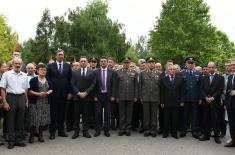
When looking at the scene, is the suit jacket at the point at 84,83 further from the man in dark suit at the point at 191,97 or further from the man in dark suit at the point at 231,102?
the man in dark suit at the point at 231,102

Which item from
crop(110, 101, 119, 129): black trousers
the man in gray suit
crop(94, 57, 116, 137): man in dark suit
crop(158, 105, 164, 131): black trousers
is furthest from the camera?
crop(110, 101, 119, 129): black trousers

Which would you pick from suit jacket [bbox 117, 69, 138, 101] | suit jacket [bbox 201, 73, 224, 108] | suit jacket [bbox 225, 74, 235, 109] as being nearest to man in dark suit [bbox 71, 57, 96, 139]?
suit jacket [bbox 117, 69, 138, 101]

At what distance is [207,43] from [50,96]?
33.2 meters

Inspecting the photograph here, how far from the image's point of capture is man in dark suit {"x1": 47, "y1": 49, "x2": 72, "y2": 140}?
11500mm

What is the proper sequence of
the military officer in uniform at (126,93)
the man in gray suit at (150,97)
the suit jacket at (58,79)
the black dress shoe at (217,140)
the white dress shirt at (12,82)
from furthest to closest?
the military officer in uniform at (126,93) → the man in gray suit at (150,97) → the suit jacket at (58,79) → the black dress shoe at (217,140) → the white dress shirt at (12,82)

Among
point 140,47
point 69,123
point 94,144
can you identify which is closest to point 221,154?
point 94,144

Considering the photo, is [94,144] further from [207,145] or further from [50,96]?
[207,145]

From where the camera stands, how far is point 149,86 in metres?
12.1

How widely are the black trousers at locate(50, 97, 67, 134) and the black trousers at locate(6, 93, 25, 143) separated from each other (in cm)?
121

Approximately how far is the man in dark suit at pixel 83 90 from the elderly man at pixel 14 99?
5.80 feet

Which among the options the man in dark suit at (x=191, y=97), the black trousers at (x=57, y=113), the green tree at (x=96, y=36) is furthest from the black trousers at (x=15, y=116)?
the green tree at (x=96, y=36)

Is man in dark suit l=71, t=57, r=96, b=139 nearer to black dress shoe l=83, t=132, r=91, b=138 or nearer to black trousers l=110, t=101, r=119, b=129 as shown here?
black dress shoe l=83, t=132, r=91, b=138

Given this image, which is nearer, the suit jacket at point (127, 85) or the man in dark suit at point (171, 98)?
the man in dark suit at point (171, 98)

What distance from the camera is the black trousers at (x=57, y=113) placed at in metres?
11.4
